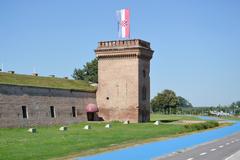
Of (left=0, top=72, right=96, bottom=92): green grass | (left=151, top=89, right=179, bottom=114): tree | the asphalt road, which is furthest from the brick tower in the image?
(left=151, top=89, right=179, bottom=114): tree

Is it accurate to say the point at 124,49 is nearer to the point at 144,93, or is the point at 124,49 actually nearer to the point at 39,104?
the point at 144,93

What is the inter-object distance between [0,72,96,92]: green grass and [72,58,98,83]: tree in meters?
35.3

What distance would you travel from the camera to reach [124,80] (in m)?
60.2

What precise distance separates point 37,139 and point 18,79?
18.0 m

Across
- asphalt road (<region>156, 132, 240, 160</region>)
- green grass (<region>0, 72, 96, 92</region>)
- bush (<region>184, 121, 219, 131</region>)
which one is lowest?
asphalt road (<region>156, 132, 240, 160</region>)

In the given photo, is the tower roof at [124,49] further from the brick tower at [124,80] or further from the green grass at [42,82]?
the green grass at [42,82]

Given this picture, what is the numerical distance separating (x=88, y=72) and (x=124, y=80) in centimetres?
4304

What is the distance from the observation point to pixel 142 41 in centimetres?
6103

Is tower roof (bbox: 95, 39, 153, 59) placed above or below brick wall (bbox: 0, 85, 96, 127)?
above

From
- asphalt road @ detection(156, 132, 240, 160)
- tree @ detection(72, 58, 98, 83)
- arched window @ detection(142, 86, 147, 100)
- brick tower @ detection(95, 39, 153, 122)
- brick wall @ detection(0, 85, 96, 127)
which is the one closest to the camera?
asphalt road @ detection(156, 132, 240, 160)

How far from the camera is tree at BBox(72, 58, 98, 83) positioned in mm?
100938

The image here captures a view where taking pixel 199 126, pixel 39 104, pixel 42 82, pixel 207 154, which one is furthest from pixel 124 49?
pixel 207 154

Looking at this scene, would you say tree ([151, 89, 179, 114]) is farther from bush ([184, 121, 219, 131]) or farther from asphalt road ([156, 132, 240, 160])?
asphalt road ([156, 132, 240, 160])

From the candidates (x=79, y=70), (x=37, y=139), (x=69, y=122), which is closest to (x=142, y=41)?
(x=69, y=122)
